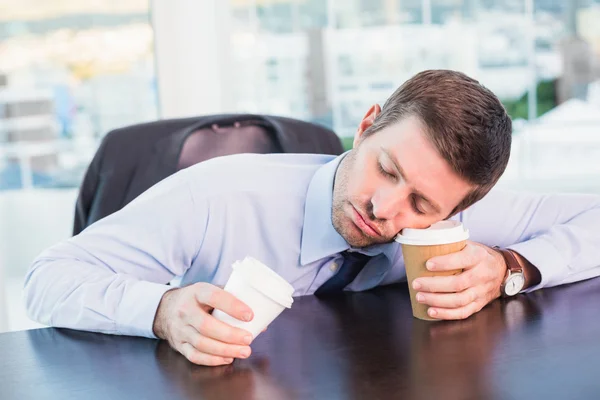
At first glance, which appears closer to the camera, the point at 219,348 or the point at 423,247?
the point at 219,348

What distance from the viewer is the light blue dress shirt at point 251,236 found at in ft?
4.66

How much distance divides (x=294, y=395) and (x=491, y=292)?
21.7 inches

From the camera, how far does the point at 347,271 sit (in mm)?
1549

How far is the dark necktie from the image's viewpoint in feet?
5.08

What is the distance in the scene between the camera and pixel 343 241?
152 centimetres

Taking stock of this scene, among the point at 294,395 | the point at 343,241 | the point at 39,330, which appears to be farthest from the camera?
the point at 343,241

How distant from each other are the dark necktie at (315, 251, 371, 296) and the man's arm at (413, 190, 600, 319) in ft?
0.74

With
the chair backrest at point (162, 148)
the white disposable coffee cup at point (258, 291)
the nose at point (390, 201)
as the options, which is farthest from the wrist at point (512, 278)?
the chair backrest at point (162, 148)

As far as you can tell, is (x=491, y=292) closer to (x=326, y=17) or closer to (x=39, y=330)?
(x=39, y=330)

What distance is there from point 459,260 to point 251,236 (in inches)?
18.2

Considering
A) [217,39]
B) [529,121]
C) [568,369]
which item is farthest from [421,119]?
[529,121]

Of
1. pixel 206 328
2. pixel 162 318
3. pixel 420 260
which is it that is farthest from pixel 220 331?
pixel 420 260

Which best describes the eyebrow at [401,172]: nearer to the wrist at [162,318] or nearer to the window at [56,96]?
the wrist at [162,318]

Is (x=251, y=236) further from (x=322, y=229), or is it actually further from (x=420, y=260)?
(x=420, y=260)
